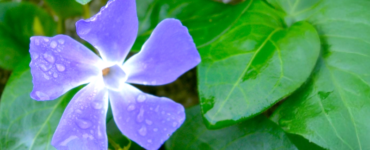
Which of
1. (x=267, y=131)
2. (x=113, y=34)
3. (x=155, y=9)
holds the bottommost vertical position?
(x=267, y=131)

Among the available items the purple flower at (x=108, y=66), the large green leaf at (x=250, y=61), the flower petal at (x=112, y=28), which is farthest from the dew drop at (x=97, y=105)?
the large green leaf at (x=250, y=61)

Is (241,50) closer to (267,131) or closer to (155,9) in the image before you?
(267,131)

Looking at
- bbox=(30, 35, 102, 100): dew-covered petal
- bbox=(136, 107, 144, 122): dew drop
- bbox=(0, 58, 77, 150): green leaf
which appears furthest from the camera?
bbox=(0, 58, 77, 150): green leaf

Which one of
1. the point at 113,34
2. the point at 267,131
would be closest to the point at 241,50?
the point at 267,131

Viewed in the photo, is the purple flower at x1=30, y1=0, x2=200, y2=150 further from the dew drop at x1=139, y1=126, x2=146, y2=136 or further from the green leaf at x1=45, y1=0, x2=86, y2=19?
the green leaf at x1=45, y1=0, x2=86, y2=19

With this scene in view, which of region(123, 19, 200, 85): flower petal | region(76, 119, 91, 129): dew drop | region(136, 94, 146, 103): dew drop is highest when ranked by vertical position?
region(123, 19, 200, 85): flower petal

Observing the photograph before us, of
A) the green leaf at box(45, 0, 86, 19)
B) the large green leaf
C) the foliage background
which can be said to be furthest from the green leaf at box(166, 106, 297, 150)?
the green leaf at box(45, 0, 86, 19)
